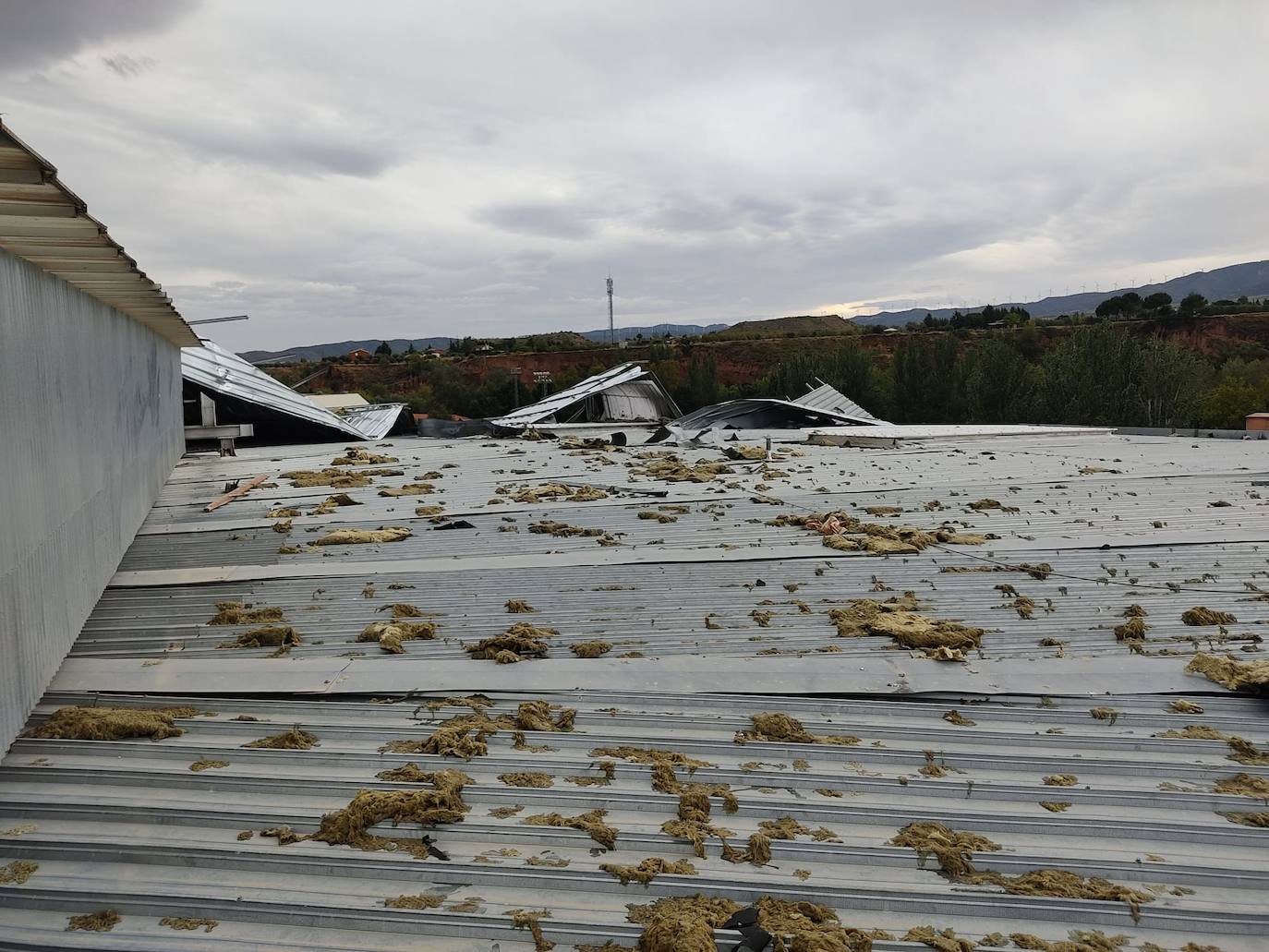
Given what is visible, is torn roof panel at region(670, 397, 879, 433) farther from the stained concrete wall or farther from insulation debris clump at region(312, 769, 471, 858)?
insulation debris clump at region(312, 769, 471, 858)

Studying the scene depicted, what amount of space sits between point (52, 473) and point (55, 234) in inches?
52.7

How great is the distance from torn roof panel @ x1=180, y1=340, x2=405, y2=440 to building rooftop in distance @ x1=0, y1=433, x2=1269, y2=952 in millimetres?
15178

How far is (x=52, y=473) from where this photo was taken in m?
4.68

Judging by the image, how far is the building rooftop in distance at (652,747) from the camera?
2.65 m

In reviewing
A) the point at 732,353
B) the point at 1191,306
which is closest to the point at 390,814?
the point at 732,353

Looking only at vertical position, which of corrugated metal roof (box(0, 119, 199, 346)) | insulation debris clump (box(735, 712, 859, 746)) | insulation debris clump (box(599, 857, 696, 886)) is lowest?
insulation debris clump (box(599, 857, 696, 886))

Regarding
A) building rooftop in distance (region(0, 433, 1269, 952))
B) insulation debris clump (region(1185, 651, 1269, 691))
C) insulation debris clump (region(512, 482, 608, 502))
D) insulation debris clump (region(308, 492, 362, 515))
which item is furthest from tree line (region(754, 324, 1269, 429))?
insulation debris clump (region(1185, 651, 1269, 691))

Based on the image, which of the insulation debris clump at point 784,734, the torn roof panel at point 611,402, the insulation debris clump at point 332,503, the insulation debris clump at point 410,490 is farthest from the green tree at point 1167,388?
the insulation debris clump at point 784,734

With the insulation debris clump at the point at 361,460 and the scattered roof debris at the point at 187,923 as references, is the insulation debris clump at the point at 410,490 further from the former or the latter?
the scattered roof debris at the point at 187,923

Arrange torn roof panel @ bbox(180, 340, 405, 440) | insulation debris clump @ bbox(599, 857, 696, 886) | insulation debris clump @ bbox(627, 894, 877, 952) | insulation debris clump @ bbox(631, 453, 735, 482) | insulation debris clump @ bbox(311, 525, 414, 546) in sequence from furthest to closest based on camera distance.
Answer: torn roof panel @ bbox(180, 340, 405, 440) < insulation debris clump @ bbox(631, 453, 735, 482) < insulation debris clump @ bbox(311, 525, 414, 546) < insulation debris clump @ bbox(599, 857, 696, 886) < insulation debris clump @ bbox(627, 894, 877, 952)

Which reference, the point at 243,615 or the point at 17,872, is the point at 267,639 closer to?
the point at 243,615

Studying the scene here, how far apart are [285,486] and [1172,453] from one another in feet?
50.9

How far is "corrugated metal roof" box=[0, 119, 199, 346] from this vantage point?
3.30 m

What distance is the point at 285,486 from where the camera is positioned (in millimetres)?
12383
